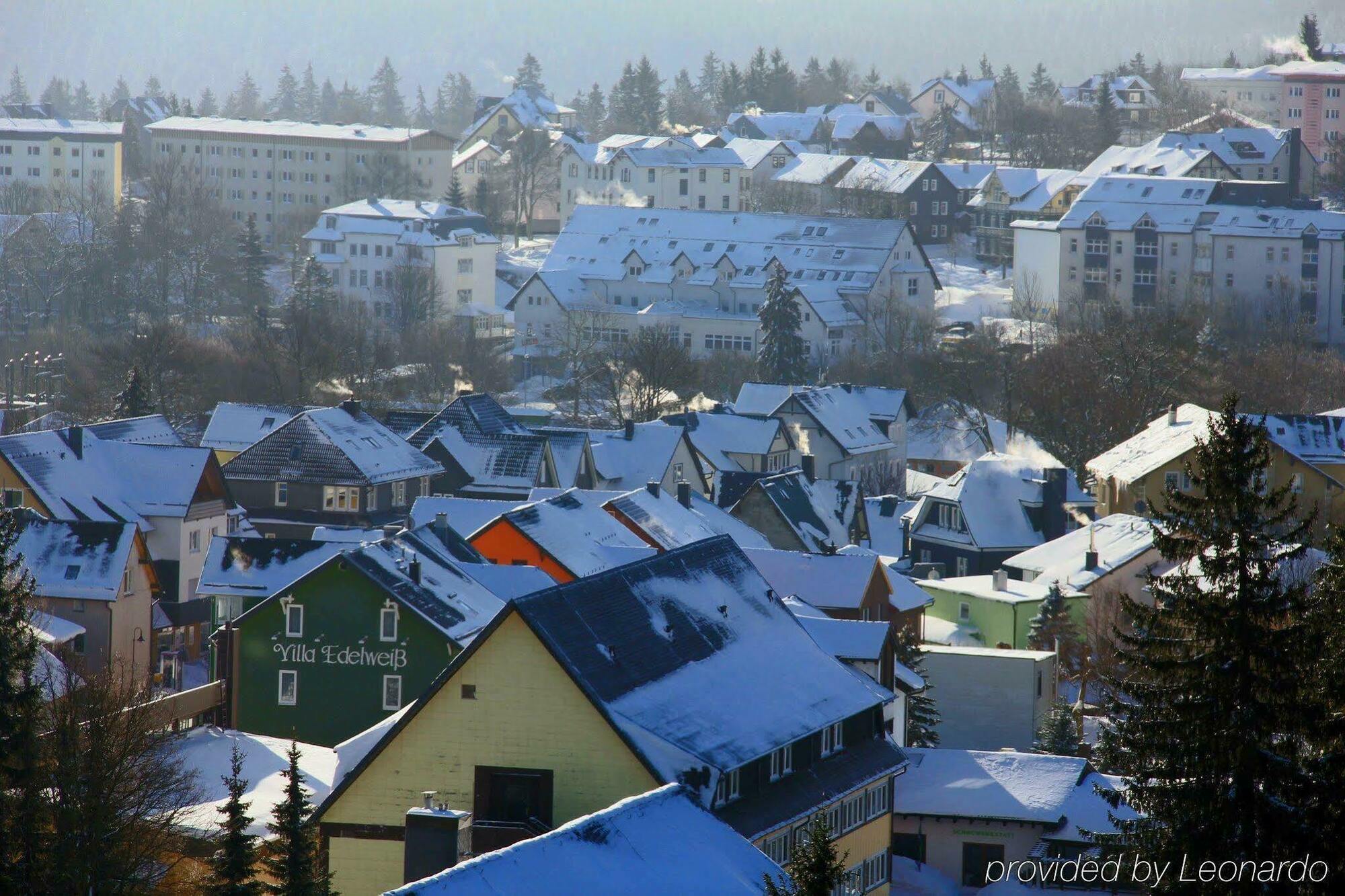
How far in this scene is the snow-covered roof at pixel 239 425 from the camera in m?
62.2

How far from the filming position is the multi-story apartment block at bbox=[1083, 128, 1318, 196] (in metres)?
110

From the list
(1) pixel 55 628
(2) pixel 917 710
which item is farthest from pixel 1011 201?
(2) pixel 917 710

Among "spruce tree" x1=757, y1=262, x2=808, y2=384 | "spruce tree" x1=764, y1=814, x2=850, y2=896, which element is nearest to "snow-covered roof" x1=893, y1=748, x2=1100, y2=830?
"spruce tree" x1=764, y1=814, x2=850, y2=896

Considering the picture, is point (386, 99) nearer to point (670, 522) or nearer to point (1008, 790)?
point (670, 522)

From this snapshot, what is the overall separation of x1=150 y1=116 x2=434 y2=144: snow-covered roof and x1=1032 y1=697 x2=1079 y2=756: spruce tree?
101 meters

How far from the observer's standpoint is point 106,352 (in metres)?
80.1

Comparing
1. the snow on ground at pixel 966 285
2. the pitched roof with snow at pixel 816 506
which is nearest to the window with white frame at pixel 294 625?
the pitched roof with snow at pixel 816 506

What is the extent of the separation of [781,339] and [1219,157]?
31.2m

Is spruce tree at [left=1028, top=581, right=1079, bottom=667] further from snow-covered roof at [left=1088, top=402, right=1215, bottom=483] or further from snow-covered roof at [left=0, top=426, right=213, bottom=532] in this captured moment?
snow-covered roof at [left=0, top=426, right=213, bottom=532]

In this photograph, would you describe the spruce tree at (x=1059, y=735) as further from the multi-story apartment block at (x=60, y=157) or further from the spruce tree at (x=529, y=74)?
A: the spruce tree at (x=529, y=74)

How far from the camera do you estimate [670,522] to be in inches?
1826

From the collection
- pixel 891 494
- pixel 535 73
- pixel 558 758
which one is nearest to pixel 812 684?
pixel 558 758

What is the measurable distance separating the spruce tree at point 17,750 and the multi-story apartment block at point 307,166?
105530 mm

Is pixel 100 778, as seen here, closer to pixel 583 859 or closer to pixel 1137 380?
pixel 583 859
